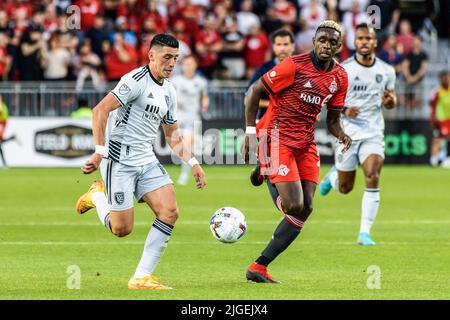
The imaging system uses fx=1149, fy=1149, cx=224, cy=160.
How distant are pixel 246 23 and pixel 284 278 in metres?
18.3

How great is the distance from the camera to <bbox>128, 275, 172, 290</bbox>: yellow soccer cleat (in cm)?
1027

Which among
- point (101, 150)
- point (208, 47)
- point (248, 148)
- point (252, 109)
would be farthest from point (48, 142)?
point (101, 150)

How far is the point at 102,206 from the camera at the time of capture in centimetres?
1175

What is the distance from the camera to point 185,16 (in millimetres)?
28891

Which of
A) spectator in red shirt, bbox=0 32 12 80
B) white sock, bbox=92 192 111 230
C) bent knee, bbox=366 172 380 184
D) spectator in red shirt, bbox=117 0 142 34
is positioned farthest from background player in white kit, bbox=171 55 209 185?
white sock, bbox=92 192 111 230

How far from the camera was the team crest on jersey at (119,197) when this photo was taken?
428 inches

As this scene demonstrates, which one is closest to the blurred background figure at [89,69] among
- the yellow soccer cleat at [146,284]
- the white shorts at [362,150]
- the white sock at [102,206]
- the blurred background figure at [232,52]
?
the blurred background figure at [232,52]

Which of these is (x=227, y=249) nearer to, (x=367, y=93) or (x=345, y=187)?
(x=345, y=187)

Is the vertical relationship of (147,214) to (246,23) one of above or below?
below

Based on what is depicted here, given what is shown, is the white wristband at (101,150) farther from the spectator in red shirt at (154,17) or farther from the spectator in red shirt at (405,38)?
the spectator in red shirt at (405,38)

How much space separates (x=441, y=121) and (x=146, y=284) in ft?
63.6

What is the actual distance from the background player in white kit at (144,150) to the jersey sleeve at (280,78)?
100 centimetres

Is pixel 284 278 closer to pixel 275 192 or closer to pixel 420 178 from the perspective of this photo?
pixel 275 192
